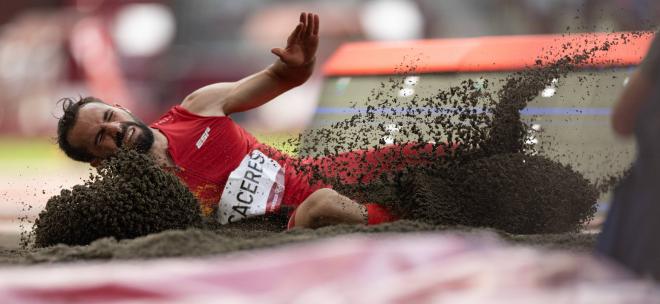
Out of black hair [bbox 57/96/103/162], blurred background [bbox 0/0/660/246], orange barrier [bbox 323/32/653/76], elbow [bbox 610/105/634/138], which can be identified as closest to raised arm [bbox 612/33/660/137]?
elbow [bbox 610/105/634/138]

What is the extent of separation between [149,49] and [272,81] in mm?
4328

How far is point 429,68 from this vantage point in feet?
8.72

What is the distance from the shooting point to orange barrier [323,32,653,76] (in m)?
2.06

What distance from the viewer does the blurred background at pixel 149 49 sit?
5.89 meters

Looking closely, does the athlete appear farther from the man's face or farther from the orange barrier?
the orange barrier

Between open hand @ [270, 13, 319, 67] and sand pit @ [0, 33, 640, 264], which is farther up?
open hand @ [270, 13, 319, 67]

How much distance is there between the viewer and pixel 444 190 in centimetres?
229

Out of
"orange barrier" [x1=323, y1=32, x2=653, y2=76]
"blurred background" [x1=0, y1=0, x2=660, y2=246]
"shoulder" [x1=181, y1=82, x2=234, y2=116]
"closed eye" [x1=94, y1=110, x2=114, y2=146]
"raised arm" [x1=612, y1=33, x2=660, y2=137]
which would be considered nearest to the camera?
"raised arm" [x1=612, y1=33, x2=660, y2=137]

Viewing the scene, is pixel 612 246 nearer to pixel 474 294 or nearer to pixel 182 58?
pixel 474 294

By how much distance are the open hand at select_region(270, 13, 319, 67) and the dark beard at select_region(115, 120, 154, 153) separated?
44 cm

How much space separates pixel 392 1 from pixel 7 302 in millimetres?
5138

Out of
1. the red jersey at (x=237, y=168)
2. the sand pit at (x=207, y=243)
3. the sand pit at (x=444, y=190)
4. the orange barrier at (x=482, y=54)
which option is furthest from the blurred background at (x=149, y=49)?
the sand pit at (x=207, y=243)

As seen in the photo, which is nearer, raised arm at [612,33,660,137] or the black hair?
raised arm at [612,33,660,137]

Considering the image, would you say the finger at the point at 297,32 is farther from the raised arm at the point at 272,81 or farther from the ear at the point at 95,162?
the ear at the point at 95,162
